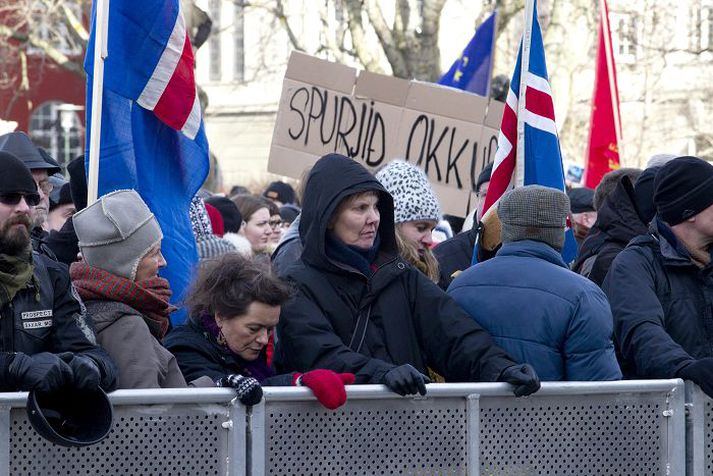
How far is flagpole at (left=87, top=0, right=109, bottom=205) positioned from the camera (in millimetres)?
6145

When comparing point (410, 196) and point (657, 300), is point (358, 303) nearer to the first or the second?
point (657, 300)

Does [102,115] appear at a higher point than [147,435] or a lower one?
higher

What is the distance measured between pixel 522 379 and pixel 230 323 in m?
1.09

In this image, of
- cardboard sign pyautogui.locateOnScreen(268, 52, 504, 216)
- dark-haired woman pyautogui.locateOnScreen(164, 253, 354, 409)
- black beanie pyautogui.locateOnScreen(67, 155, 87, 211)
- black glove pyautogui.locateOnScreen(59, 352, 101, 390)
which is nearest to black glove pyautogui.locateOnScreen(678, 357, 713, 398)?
dark-haired woman pyautogui.locateOnScreen(164, 253, 354, 409)

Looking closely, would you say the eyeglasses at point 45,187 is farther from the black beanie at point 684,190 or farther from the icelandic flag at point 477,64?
the icelandic flag at point 477,64

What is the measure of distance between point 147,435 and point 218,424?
225mm

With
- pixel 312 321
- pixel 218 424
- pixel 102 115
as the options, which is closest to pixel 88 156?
pixel 102 115

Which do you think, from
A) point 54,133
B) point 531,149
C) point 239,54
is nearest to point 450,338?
point 531,149

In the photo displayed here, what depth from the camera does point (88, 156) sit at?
635 centimetres

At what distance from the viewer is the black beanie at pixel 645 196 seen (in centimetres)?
636

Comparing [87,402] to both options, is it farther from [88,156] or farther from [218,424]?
[88,156]

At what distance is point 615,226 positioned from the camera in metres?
6.33

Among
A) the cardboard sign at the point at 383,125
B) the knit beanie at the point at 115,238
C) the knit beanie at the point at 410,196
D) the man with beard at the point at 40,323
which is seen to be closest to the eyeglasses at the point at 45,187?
the knit beanie at the point at 410,196

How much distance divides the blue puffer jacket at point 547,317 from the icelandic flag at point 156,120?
2131 mm
